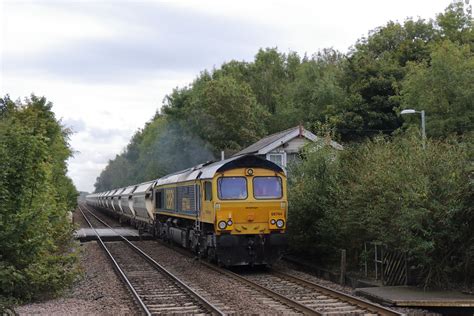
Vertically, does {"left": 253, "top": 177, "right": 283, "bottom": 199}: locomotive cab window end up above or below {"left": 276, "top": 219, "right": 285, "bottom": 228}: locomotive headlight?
above

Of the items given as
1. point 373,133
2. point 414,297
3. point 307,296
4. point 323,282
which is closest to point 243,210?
point 323,282

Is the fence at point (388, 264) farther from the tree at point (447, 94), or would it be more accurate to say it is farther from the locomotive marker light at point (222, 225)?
the tree at point (447, 94)

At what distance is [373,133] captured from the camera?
1634 inches

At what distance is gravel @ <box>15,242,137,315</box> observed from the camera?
11430 millimetres

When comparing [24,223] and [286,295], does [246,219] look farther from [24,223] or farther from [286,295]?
[24,223]

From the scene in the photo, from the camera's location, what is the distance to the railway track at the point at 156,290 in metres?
11.6

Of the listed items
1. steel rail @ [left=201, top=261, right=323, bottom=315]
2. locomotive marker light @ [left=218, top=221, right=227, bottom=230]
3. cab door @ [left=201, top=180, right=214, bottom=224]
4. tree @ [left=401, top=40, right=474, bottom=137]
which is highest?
tree @ [left=401, top=40, right=474, bottom=137]

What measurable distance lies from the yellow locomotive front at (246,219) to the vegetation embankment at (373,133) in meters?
1.15

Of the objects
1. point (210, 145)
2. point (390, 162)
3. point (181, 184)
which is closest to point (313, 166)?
point (390, 162)

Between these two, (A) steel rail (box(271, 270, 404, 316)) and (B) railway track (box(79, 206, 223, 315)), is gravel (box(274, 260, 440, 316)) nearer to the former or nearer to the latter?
(A) steel rail (box(271, 270, 404, 316))

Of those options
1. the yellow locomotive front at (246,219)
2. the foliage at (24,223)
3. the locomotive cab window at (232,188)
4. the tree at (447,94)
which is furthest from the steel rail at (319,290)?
the tree at (447,94)

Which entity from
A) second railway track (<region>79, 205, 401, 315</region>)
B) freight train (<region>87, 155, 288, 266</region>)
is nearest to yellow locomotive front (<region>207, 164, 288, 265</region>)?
freight train (<region>87, 155, 288, 266</region>)

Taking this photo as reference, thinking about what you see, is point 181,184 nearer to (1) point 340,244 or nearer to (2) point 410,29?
(1) point 340,244

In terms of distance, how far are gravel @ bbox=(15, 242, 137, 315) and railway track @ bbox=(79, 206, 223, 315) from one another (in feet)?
0.84
